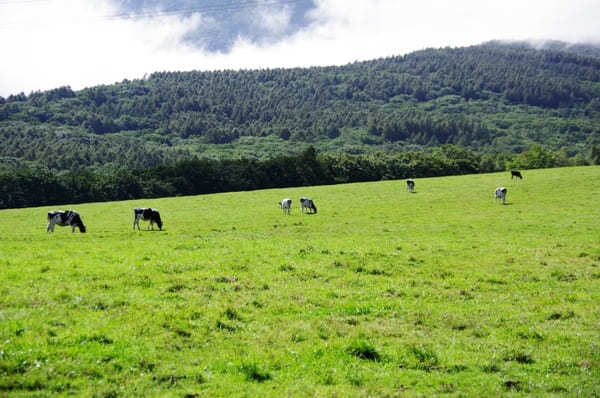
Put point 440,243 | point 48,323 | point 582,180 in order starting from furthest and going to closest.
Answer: point 582,180 < point 440,243 < point 48,323

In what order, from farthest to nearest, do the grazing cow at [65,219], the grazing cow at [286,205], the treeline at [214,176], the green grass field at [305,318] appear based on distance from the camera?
the treeline at [214,176]
the grazing cow at [286,205]
the grazing cow at [65,219]
the green grass field at [305,318]

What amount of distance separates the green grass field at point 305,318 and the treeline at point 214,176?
71.5 m

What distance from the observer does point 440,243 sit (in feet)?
83.3

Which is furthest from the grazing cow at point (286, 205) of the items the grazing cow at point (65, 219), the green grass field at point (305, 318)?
the green grass field at point (305, 318)

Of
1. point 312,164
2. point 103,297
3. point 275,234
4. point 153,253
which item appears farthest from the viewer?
point 312,164

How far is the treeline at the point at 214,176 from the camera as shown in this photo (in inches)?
3425

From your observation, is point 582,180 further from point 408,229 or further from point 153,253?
point 153,253

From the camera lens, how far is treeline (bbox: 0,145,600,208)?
87000mm

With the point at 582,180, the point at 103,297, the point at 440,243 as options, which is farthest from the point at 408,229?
the point at 582,180

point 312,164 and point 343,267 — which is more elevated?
point 312,164

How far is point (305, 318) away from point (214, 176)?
8719cm

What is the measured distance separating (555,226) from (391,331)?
25.2 metres

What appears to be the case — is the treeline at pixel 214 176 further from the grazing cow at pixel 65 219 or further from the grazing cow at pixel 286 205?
the grazing cow at pixel 65 219

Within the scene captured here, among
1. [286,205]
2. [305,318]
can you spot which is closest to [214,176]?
[286,205]
